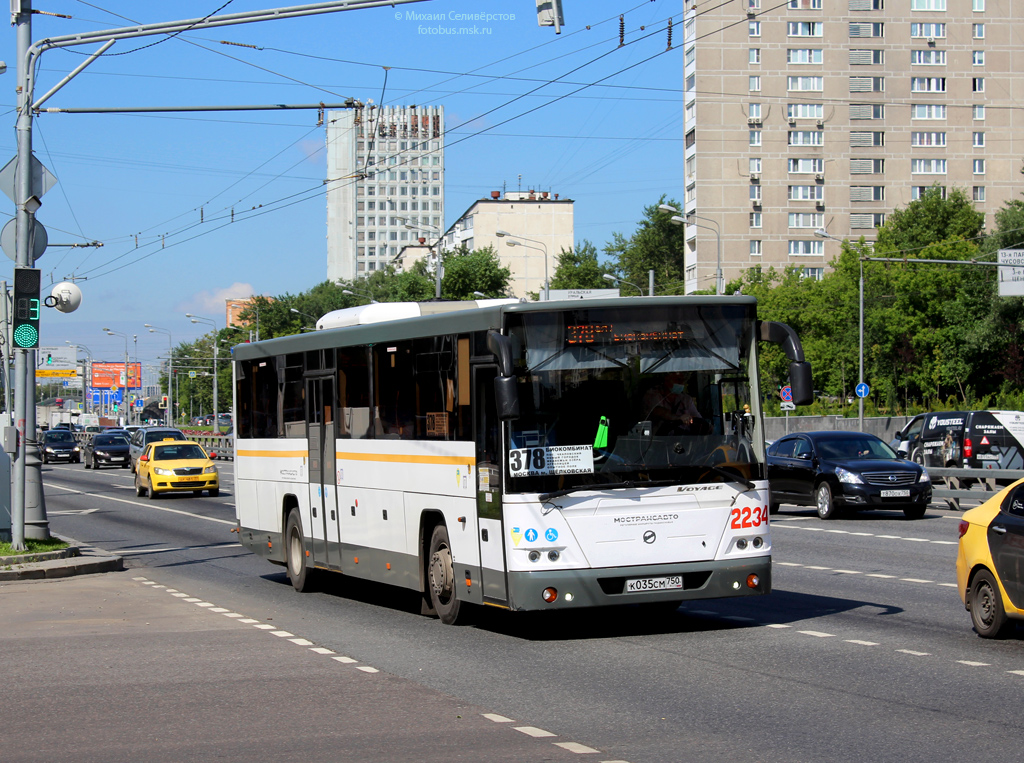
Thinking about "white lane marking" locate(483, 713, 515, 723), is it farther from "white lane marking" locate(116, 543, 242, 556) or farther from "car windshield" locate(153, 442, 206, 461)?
"car windshield" locate(153, 442, 206, 461)

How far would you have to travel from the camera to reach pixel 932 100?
95375 millimetres

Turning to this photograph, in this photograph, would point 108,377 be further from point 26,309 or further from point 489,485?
point 489,485

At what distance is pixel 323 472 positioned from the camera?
14344mm

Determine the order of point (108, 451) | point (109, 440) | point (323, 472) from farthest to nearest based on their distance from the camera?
point (109, 440), point (108, 451), point (323, 472)

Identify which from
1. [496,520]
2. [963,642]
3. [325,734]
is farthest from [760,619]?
[325,734]

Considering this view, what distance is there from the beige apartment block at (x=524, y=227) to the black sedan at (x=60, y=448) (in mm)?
69105

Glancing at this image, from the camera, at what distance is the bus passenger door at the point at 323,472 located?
1407 centimetres

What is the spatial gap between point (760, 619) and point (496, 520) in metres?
2.75

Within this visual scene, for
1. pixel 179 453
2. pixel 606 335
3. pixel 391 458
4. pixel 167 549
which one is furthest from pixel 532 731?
pixel 179 453

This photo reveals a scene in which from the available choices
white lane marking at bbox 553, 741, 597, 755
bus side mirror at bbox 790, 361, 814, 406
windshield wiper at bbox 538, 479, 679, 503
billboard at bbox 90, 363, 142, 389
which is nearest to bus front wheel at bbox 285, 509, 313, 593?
→ windshield wiper at bbox 538, 479, 679, 503

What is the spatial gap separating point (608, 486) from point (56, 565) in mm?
9149

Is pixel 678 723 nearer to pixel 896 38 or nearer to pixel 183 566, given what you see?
pixel 183 566

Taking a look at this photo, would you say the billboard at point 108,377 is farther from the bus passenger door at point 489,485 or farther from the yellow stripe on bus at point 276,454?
the bus passenger door at point 489,485

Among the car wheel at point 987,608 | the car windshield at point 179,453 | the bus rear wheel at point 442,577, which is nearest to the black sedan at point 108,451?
the car windshield at point 179,453
